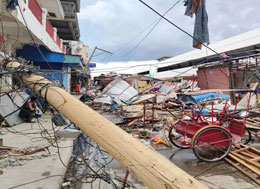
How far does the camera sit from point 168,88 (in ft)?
61.8

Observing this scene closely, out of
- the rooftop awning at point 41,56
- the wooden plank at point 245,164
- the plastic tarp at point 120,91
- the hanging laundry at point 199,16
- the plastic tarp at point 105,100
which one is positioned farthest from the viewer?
the plastic tarp at point 120,91

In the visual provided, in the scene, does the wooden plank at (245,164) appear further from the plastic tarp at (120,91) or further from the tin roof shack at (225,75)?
the plastic tarp at (120,91)

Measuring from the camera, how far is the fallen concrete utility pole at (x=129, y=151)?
1365mm

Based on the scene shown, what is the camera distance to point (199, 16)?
7035 mm

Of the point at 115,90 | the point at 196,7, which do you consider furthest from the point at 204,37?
the point at 115,90

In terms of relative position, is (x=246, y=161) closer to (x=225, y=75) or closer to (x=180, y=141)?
(x=180, y=141)

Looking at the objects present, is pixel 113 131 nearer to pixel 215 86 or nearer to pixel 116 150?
pixel 116 150

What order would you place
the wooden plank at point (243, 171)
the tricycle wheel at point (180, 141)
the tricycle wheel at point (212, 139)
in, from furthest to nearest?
the tricycle wheel at point (180, 141) < the tricycle wheel at point (212, 139) < the wooden plank at point (243, 171)

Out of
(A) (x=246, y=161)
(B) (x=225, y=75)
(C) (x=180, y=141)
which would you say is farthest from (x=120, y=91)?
(A) (x=246, y=161)

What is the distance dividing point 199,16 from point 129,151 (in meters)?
6.79

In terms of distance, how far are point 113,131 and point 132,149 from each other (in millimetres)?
279

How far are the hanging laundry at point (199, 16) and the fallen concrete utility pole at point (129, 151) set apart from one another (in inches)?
235

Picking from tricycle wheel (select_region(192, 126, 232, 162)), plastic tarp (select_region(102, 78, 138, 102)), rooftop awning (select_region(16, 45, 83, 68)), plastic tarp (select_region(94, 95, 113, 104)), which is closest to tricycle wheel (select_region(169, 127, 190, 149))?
tricycle wheel (select_region(192, 126, 232, 162))

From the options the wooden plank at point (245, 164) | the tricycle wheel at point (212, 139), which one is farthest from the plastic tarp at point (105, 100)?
the wooden plank at point (245, 164)
